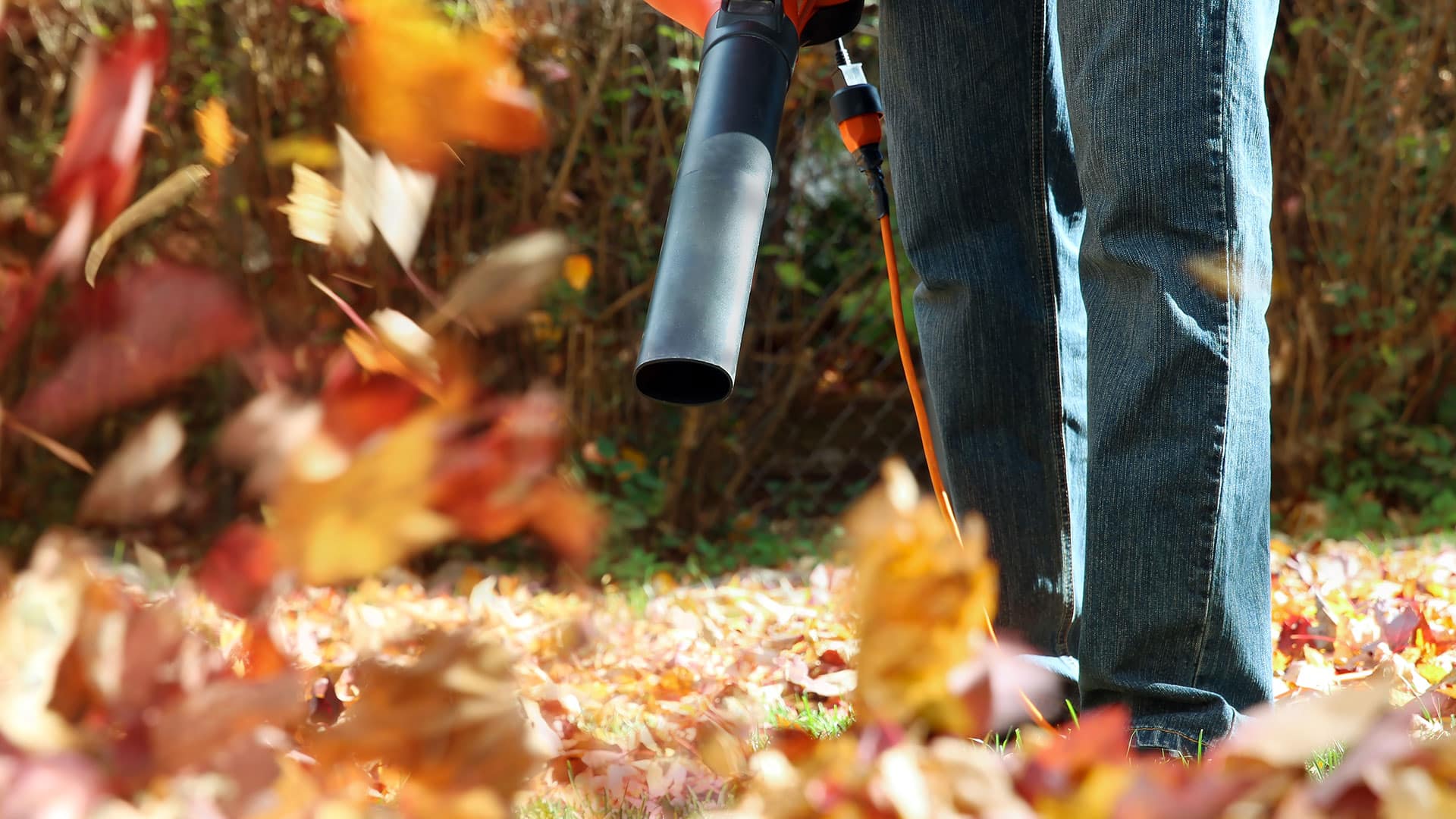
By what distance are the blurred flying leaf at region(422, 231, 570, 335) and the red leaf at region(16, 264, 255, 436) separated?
0.24 ft

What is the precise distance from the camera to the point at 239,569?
40 cm

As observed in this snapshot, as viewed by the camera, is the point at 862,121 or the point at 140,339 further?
the point at 862,121

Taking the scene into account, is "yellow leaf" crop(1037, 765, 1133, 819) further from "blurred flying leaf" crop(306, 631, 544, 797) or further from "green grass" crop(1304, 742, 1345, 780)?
"green grass" crop(1304, 742, 1345, 780)

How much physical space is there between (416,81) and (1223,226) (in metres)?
0.77

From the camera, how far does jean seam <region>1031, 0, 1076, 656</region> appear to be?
4.39ft

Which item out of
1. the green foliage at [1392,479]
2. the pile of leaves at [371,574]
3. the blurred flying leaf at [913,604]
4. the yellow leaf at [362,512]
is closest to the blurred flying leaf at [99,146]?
the pile of leaves at [371,574]

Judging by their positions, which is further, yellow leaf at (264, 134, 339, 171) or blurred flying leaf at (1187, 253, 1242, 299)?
blurred flying leaf at (1187, 253, 1242, 299)

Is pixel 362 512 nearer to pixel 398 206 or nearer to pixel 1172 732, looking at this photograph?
pixel 398 206

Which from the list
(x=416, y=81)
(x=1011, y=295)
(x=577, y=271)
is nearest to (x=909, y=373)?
(x=1011, y=295)

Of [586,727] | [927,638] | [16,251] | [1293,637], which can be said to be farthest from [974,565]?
[1293,637]

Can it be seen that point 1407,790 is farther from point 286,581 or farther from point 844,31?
point 844,31

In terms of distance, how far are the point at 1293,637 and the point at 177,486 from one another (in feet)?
5.19

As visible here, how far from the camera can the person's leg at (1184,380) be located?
1013mm

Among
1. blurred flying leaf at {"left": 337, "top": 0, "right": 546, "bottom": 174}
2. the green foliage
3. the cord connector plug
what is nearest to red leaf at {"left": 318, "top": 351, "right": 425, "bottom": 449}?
blurred flying leaf at {"left": 337, "top": 0, "right": 546, "bottom": 174}
